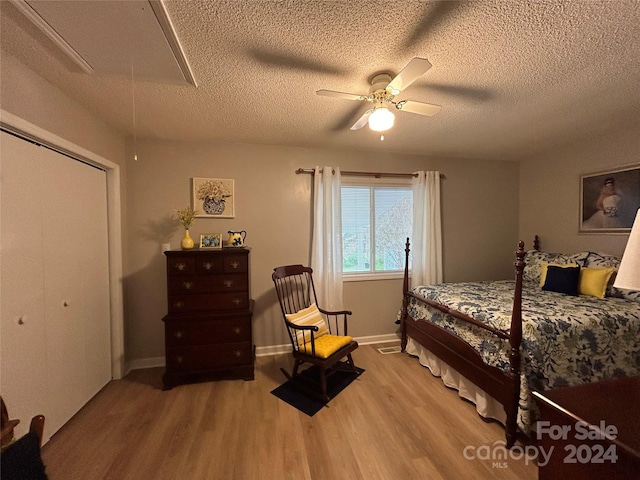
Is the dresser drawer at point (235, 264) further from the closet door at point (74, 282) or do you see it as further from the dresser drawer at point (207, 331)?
the closet door at point (74, 282)

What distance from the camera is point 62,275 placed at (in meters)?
1.88

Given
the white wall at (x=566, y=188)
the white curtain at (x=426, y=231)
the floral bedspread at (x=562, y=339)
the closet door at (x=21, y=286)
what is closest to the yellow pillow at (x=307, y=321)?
the floral bedspread at (x=562, y=339)

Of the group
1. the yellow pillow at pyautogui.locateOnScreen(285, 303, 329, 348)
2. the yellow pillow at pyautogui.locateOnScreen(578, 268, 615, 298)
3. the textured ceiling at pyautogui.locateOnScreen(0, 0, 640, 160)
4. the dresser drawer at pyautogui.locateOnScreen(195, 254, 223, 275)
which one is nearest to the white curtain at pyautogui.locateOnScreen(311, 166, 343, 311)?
the yellow pillow at pyautogui.locateOnScreen(285, 303, 329, 348)

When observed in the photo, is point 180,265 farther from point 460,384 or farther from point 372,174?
point 460,384

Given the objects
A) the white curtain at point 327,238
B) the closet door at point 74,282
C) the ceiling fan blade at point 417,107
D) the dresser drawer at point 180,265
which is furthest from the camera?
the white curtain at point 327,238

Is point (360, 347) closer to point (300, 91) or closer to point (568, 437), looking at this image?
point (568, 437)

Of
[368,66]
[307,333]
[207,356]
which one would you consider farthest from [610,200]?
[207,356]

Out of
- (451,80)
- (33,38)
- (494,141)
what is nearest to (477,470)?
(451,80)

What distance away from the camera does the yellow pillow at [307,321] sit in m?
2.39

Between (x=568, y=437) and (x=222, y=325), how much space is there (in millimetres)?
2352

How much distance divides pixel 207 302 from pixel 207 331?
0.88 feet

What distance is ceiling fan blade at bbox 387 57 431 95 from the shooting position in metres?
1.23

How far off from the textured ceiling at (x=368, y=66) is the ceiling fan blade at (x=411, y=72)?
180 mm

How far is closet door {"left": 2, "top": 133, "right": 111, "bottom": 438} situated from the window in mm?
2486
